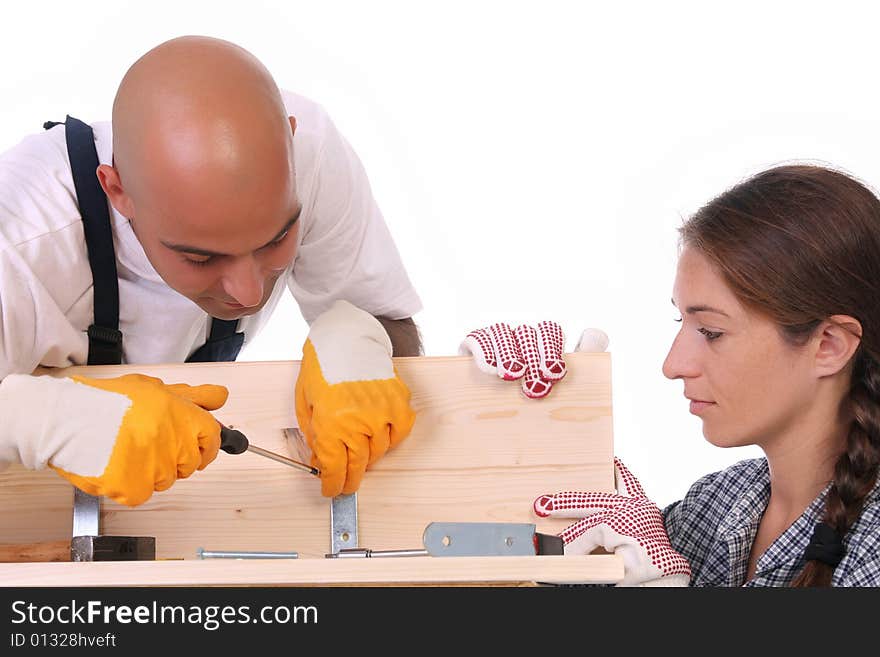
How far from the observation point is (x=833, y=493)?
4.06 feet

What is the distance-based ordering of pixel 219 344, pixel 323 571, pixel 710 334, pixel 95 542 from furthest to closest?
pixel 219 344 < pixel 710 334 < pixel 95 542 < pixel 323 571

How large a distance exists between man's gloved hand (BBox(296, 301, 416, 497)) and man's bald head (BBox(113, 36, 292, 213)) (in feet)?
0.74

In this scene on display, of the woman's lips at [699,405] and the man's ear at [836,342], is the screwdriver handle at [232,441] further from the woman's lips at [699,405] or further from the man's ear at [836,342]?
the man's ear at [836,342]

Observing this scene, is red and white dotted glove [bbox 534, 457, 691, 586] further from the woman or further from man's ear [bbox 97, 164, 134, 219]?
man's ear [bbox 97, 164, 134, 219]

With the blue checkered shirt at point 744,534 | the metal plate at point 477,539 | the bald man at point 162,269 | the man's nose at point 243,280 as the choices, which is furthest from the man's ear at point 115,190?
the blue checkered shirt at point 744,534

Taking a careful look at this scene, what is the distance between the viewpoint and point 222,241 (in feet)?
3.77

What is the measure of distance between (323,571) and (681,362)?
2.05 feet

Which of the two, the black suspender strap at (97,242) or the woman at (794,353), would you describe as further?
the black suspender strap at (97,242)

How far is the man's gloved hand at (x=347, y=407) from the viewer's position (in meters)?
1.20

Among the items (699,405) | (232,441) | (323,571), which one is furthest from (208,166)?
(699,405)

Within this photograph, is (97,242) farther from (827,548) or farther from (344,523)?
(827,548)

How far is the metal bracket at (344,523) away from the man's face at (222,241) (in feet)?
0.80
